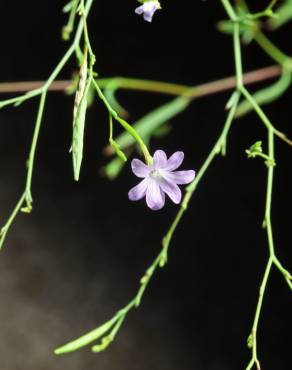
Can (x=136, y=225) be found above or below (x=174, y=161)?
below

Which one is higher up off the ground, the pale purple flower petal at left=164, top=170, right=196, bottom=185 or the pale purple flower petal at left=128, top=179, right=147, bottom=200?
the pale purple flower petal at left=128, top=179, right=147, bottom=200

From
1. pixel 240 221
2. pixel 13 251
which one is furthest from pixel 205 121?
pixel 13 251

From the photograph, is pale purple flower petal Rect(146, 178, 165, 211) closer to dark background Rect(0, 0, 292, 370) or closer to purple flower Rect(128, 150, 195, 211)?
purple flower Rect(128, 150, 195, 211)

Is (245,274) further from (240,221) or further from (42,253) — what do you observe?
(42,253)

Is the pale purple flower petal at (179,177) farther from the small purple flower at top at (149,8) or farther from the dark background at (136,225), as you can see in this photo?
the dark background at (136,225)

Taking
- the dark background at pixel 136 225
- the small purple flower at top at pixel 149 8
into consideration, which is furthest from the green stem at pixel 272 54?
the dark background at pixel 136 225

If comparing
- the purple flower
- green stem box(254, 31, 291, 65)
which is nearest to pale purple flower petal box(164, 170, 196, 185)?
the purple flower

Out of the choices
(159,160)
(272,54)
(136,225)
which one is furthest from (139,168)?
(136,225)

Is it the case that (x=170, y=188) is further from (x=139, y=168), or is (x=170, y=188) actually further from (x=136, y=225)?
(x=136, y=225)
